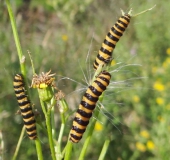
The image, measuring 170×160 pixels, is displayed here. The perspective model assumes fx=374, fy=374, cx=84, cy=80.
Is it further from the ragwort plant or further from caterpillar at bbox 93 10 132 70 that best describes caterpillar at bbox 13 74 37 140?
caterpillar at bbox 93 10 132 70

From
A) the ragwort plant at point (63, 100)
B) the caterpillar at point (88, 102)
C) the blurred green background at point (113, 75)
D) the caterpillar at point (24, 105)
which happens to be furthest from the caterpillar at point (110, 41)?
the blurred green background at point (113, 75)

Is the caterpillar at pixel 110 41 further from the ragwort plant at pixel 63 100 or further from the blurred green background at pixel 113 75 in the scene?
the blurred green background at pixel 113 75

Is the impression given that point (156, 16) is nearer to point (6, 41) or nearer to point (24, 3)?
point (6, 41)

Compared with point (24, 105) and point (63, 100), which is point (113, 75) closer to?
point (63, 100)

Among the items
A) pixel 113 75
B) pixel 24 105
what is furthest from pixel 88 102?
pixel 113 75

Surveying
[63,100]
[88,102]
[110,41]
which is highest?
[110,41]

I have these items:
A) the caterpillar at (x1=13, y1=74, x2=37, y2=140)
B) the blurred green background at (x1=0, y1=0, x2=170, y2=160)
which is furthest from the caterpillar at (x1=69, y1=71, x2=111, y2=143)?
the blurred green background at (x1=0, y1=0, x2=170, y2=160)
